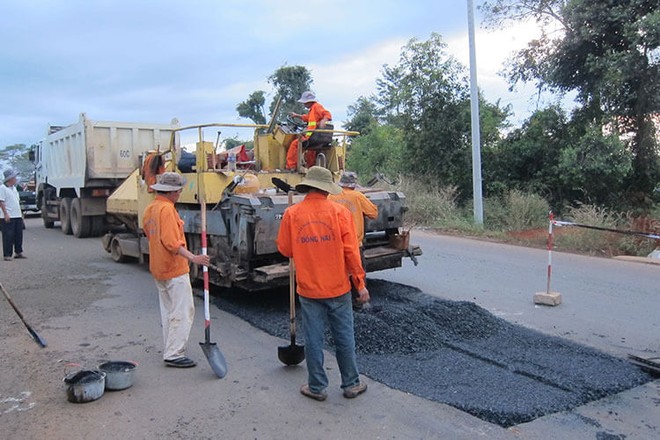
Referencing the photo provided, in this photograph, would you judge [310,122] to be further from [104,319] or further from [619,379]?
[619,379]

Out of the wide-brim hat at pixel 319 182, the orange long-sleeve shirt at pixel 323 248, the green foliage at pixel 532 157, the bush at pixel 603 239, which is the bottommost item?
the bush at pixel 603 239

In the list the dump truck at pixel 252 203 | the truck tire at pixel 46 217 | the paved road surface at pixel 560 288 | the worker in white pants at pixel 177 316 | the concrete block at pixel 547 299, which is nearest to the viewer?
the worker in white pants at pixel 177 316

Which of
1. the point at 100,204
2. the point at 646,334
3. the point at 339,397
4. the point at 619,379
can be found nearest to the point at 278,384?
the point at 339,397

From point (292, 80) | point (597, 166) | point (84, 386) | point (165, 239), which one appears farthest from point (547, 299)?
point (292, 80)

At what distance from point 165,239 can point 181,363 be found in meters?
1.03

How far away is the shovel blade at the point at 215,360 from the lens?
14.2ft

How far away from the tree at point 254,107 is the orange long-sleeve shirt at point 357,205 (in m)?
24.7

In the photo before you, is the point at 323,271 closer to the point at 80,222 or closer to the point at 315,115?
the point at 315,115

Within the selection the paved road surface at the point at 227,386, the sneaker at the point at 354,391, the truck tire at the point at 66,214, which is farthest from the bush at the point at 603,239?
the truck tire at the point at 66,214

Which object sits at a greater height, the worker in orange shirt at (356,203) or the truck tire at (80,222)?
the worker in orange shirt at (356,203)

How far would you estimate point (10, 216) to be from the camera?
9.95 m

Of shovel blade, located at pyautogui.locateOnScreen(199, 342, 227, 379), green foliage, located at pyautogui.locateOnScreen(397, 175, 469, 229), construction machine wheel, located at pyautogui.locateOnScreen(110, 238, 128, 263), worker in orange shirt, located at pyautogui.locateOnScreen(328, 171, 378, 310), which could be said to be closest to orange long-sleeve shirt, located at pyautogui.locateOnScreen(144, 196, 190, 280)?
shovel blade, located at pyautogui.locateOnScreen(199, 342, 227, 379)

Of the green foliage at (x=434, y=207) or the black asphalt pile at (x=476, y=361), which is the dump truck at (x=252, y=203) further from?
the green foliage at (x=434, y=207)

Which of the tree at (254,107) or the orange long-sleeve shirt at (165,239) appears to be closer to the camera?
the orange long-sleeve shirt at (165,239)
